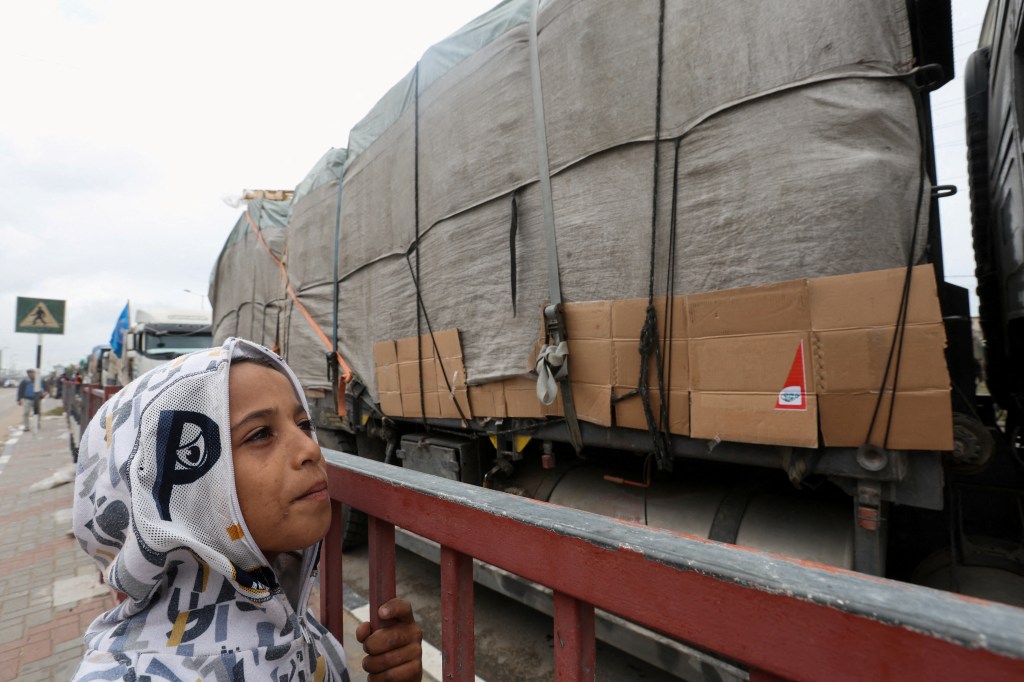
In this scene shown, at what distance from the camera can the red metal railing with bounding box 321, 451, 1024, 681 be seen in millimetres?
467

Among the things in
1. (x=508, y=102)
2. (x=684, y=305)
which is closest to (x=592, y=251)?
(x=684, y=305)

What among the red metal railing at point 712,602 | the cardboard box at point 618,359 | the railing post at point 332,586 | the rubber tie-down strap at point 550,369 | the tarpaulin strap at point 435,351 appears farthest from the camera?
the tarpaulin strap at point 435,351

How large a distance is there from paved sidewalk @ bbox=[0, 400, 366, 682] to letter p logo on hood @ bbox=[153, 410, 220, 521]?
7.11 feet

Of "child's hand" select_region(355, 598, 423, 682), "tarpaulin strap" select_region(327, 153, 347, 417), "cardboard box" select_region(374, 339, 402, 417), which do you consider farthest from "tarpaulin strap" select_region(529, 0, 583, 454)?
"tarpaulin strap" select_region(327, 153, 347, 417)

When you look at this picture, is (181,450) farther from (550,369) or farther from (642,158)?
(642,158)

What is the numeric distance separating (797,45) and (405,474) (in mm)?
1861

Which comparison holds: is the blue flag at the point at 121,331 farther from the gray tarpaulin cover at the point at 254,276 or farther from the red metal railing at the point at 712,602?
the red metal railing at the point at 712,602

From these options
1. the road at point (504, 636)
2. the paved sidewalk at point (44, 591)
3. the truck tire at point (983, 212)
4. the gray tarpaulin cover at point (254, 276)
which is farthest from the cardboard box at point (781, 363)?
the gray tarpaulin cover at point (254, 276)

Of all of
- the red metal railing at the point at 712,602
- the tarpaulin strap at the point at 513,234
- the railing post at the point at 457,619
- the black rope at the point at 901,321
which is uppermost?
the tarpaulin strap at the point at 513,234

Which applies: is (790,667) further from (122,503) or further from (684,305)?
(684,305)

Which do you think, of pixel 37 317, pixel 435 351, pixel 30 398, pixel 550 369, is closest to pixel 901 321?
pixel 550 369

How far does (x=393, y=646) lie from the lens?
112 cm

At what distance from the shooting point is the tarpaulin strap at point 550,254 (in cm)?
227

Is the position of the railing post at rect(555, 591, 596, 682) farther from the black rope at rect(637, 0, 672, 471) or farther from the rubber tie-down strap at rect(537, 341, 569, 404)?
the rubber tie-down strap at rect(537, 341, 569, 404)
